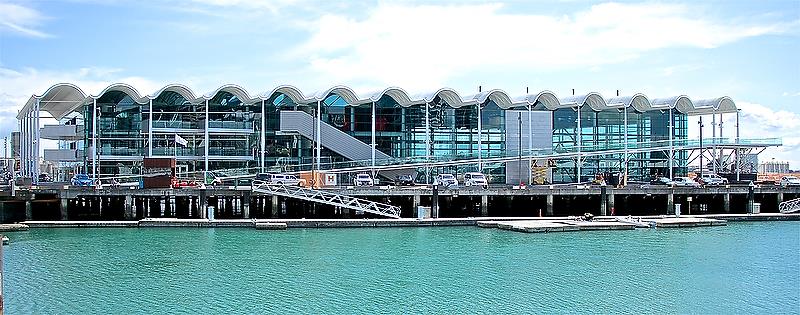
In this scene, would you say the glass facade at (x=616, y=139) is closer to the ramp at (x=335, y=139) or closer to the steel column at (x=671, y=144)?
the steel column at (x=671, y=144)

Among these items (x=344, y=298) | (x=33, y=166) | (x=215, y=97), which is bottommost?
(x=344, y=298)

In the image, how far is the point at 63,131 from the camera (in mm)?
67562

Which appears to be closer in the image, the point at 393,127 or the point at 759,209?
the point at 759,209

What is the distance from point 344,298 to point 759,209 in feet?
119

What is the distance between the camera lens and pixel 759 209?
53.2 m

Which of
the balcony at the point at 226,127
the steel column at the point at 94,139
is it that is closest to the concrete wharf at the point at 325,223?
the steel column at the point at 94,139

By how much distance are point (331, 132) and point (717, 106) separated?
1229 inches

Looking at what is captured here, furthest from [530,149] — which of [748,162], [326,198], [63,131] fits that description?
[63,131]

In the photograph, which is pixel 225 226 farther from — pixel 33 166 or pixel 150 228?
pixel 33 166

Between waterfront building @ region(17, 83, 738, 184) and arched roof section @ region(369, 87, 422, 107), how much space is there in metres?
0.12

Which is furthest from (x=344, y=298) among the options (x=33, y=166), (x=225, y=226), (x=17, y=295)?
(x=33, y=166)

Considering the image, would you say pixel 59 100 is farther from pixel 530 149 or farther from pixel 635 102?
pixel 635 102

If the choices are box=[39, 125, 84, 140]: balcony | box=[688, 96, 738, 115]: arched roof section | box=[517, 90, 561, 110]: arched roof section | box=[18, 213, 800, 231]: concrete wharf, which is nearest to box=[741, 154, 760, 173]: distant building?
box=[688, 96, 738, 115]: arched roof section

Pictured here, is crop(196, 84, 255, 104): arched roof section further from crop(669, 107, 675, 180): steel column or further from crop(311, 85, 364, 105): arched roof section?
crop(669, 107, 675, 180): steel column
